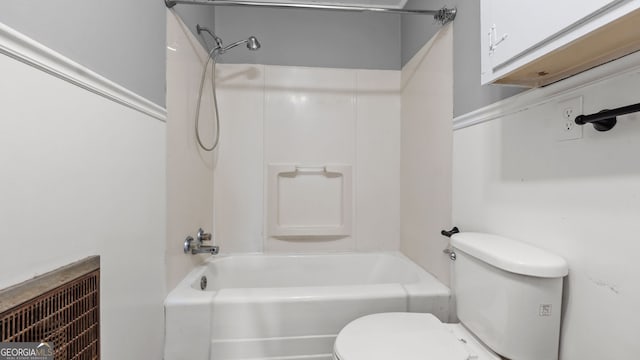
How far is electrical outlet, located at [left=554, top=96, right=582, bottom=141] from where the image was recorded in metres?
0.75

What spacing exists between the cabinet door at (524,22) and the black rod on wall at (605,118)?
0.21 meters

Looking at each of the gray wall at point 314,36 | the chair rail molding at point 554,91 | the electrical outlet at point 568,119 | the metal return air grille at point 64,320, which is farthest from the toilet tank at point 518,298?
the gray wall at point 314,36

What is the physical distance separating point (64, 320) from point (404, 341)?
3.19 ft

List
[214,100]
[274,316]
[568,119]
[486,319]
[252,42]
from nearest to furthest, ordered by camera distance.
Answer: [568,119]
[486,319]
[274,316]
[252,42]
[214,100]

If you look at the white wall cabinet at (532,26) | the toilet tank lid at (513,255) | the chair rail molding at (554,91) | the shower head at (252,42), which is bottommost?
the toilet tank lid at (513,255)

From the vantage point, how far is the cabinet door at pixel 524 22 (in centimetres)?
55

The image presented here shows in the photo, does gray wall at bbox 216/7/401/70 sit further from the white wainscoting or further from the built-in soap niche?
the white wainscoting

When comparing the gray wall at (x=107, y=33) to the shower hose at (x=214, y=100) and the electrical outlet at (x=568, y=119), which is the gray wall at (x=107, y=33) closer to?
the shower hose at (x=214, y=100)

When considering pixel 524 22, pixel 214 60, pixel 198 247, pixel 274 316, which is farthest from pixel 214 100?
pixel 524 22

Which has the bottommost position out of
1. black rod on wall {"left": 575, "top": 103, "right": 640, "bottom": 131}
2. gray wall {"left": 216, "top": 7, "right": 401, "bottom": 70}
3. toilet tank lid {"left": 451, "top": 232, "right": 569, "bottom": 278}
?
toilet tank lid {"left": 451, "top": 232, "right": 569, "bottom": 278}

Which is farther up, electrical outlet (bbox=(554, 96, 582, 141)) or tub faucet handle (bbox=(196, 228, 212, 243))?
electrical outlet (bbox=(554, 96, 582, 141))

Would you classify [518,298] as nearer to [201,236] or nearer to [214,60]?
[201,236]

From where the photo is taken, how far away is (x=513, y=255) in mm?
818

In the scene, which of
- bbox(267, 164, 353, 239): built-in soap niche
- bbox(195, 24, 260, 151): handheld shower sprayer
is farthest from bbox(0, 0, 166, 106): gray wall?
bbox(267, 164, 353, 239): built-in soap niche
